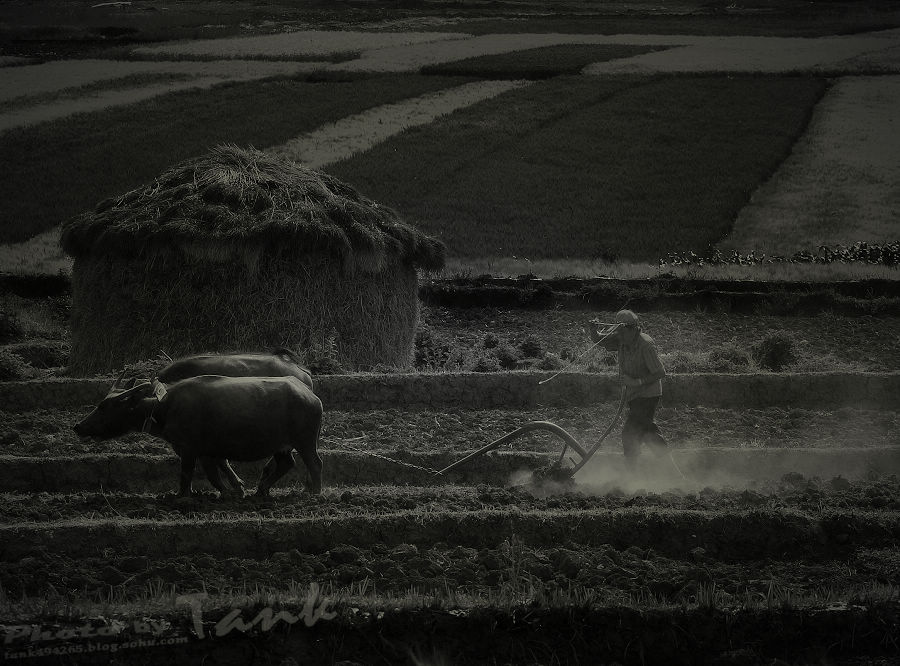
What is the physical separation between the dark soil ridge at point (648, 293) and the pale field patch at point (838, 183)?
5.46 ft


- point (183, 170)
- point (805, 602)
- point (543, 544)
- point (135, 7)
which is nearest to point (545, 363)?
point (183, 170)

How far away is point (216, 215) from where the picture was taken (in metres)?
15.2

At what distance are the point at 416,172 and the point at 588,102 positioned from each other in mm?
5383

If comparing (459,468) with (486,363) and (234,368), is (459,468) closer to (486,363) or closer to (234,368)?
(234,368)

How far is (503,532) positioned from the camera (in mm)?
8359

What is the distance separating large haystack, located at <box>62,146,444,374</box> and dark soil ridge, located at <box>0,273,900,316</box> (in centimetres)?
452

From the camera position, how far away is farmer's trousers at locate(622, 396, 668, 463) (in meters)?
10.2

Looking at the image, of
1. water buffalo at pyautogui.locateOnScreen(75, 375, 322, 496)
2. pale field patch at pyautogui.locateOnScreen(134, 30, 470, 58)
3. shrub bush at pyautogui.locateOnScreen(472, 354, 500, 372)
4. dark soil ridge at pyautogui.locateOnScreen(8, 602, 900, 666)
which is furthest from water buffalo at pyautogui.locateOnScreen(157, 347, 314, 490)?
pale field patch at pyautogui.locateOnScreen(134, 30, 470, 58)

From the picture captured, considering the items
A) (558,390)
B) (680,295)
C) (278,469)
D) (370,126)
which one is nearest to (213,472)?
(278,469)

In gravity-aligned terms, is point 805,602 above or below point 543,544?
above

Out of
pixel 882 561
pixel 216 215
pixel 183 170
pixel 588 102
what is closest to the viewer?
pixel 882 561

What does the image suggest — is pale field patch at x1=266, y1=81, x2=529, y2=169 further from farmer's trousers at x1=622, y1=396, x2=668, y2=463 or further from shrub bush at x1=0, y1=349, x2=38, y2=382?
farmer's trousers at x1=622, y1=396, x2=668, y2=463

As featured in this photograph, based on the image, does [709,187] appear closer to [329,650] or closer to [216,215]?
[216,215]

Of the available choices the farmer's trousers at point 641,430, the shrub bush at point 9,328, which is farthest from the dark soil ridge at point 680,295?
the farmer's trousers at point 641,430
